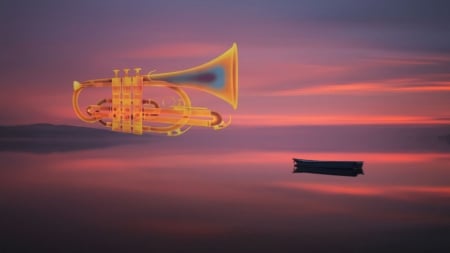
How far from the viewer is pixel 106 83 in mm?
15008

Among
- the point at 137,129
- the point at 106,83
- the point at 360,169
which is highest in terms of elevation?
the point at 106,83

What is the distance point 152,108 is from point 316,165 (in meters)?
3.21

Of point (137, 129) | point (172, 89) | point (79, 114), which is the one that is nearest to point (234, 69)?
point (172, 89)

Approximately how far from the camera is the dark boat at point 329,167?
13914 mm

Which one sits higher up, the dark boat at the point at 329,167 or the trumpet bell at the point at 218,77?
the trumpet bell at the point at 218,77

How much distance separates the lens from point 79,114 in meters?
15.2

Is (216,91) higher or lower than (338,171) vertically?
higher

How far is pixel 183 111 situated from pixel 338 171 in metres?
3.01

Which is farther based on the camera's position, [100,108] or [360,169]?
[100,108]

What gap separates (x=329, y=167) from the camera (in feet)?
46.5

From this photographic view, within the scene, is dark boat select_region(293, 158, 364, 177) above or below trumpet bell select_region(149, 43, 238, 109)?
below

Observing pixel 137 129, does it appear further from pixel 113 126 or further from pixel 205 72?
pixel 205 72

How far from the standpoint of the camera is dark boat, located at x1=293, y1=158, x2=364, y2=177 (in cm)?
1391

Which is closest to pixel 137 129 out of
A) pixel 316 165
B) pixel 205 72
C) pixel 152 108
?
pixel 152 108
